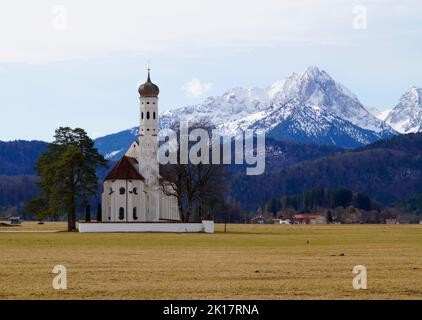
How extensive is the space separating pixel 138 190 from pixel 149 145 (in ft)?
29.4

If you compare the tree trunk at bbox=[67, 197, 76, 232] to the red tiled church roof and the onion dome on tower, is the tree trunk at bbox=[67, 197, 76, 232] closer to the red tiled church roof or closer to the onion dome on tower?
the red tiled church roof

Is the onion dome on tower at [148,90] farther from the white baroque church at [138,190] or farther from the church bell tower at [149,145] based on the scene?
the white baroque church at [138,190]

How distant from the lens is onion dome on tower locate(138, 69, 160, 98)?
136 metres

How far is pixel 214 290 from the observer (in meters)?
31.9

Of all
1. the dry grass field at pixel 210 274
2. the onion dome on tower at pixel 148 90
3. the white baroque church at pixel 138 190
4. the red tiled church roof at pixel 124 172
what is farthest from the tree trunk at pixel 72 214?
the dry grass field at pixel 210 274

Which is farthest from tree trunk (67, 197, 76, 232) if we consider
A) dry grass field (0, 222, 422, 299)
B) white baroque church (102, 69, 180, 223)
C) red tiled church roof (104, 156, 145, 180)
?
dry grass field (0, 222, 422, 299)

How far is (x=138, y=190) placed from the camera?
12875 cm

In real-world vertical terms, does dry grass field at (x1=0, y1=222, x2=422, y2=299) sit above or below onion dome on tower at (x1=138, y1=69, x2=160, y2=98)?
below

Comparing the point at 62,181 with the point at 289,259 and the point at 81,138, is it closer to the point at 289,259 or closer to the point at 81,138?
the point at 81,138

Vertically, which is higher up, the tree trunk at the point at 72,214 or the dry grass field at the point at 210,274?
the tree trunk at the point at 72,214

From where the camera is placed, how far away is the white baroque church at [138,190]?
127812mm

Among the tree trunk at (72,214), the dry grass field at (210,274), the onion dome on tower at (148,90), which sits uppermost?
the onion dome on tower at (148,90)

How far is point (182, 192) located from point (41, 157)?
16.5 metres
